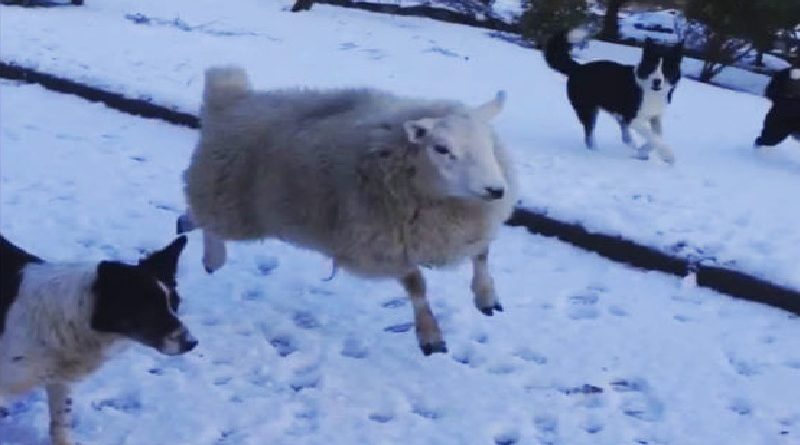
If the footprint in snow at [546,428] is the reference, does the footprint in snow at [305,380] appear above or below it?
below

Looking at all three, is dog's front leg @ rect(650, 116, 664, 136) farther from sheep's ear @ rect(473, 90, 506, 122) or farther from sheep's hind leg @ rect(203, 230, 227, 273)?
sheep's hind leg @ rect(203, 230, 227, 273)

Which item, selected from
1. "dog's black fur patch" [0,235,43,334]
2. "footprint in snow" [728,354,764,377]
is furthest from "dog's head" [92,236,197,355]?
"footprint in snow" [728,354,764,377]

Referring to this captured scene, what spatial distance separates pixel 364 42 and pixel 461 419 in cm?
1046

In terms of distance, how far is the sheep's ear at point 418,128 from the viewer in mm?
4531

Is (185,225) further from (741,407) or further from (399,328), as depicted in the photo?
(741,407)

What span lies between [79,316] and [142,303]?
0.82 feet

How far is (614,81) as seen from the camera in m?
8.65

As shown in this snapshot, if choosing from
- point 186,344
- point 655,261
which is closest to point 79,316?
point 186,344

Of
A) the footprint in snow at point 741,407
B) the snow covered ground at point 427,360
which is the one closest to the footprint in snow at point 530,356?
the snow covered ground at point 427,360

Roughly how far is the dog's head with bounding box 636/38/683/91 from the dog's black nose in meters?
4.38

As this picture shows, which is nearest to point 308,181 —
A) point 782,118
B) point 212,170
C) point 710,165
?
point 212,170

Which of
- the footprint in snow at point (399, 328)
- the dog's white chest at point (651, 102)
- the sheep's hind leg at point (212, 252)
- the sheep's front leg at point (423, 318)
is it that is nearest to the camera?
the sheep's front leg at point (423, 318)

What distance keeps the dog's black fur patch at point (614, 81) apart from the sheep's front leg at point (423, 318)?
4.22m

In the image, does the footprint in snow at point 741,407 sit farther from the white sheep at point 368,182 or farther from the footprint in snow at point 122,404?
the footprint in snow at point 122,404
